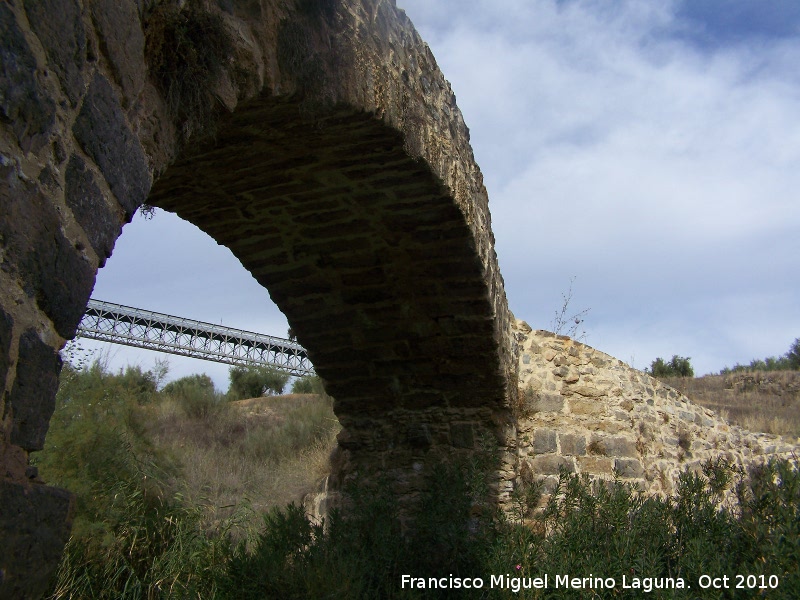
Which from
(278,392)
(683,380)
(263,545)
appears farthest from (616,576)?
(683,380)

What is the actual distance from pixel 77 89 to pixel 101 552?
4421 millimetres

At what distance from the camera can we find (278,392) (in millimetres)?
18750

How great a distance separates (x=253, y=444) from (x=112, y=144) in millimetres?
12026

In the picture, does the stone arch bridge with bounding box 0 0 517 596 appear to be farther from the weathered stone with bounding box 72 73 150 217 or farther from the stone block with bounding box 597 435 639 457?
the stone block with bounding box 597 435 639 457

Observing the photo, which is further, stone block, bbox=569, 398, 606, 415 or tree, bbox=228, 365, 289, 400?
tree, bbox=228, 365, 289, 400

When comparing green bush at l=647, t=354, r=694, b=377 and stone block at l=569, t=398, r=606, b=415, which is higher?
green bush at l=647, t=354, r=694, b=377

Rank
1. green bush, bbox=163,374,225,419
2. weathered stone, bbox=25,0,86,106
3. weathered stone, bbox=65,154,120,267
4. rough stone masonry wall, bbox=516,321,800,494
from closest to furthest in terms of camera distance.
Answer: weathered stone, bbox=25,0,86,106 < weathered stone, bbox=65,154,120,267 < rough stone masonry wall, bbox=516,321,800,494 < green bush, bbox=163,374,225,419

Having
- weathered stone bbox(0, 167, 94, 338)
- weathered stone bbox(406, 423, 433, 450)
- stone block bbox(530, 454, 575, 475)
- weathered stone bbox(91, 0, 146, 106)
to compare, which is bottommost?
weathered stone bbox(0, 167, 94, 338)

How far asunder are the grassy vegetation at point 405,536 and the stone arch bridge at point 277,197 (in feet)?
2.75

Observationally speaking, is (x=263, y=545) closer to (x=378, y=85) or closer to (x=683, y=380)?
(x=378, y=85)

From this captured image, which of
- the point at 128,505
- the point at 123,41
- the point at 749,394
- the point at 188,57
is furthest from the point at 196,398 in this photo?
the point at 123,41

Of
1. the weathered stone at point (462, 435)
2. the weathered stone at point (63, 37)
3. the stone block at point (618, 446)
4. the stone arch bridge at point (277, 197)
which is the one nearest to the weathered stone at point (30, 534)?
the stone arch bridge at point (277, 197)

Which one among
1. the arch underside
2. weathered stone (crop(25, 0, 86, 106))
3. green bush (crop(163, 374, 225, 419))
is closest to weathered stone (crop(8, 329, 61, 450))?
weathered stone (crop(25, 0, 86, 106))

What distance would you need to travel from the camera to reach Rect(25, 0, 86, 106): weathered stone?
1.43 meters
